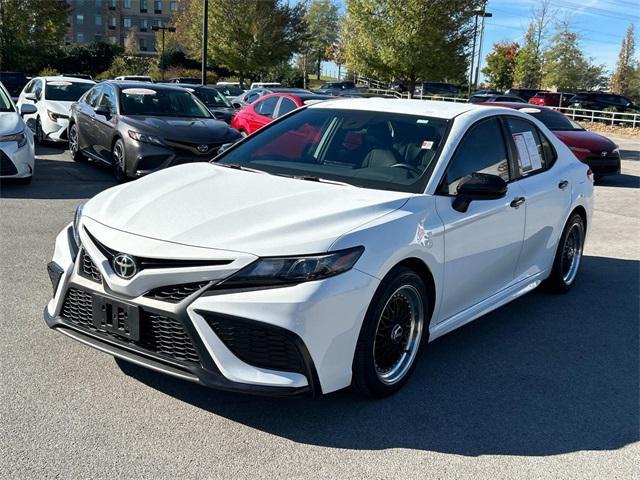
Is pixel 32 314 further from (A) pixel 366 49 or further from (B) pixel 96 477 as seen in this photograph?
(A) pixel 366 49

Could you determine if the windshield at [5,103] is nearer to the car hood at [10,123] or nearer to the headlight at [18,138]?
the car hood at [10,123]

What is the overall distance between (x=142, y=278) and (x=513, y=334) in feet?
9.57

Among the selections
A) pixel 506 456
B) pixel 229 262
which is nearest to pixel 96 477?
pixel 229 262

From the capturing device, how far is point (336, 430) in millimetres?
3545

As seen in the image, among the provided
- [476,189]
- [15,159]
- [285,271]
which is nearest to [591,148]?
[15,159]

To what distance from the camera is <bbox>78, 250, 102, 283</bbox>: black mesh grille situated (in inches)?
141

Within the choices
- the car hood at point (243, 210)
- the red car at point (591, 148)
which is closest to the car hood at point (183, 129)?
the red car at point (591, 148)

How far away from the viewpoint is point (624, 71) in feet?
259

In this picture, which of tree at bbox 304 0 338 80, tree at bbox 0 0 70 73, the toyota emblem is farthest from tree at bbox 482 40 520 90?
the toyota emblem

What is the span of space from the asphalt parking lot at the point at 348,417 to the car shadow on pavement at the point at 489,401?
0.03ft

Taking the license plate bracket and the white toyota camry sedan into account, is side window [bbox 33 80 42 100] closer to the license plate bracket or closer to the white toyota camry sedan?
the white toyota camry sedan

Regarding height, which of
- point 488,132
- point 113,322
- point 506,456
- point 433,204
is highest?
point 488,132

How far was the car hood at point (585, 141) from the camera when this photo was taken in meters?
14.0

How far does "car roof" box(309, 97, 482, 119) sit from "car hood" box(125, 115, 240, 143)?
5.34 m
